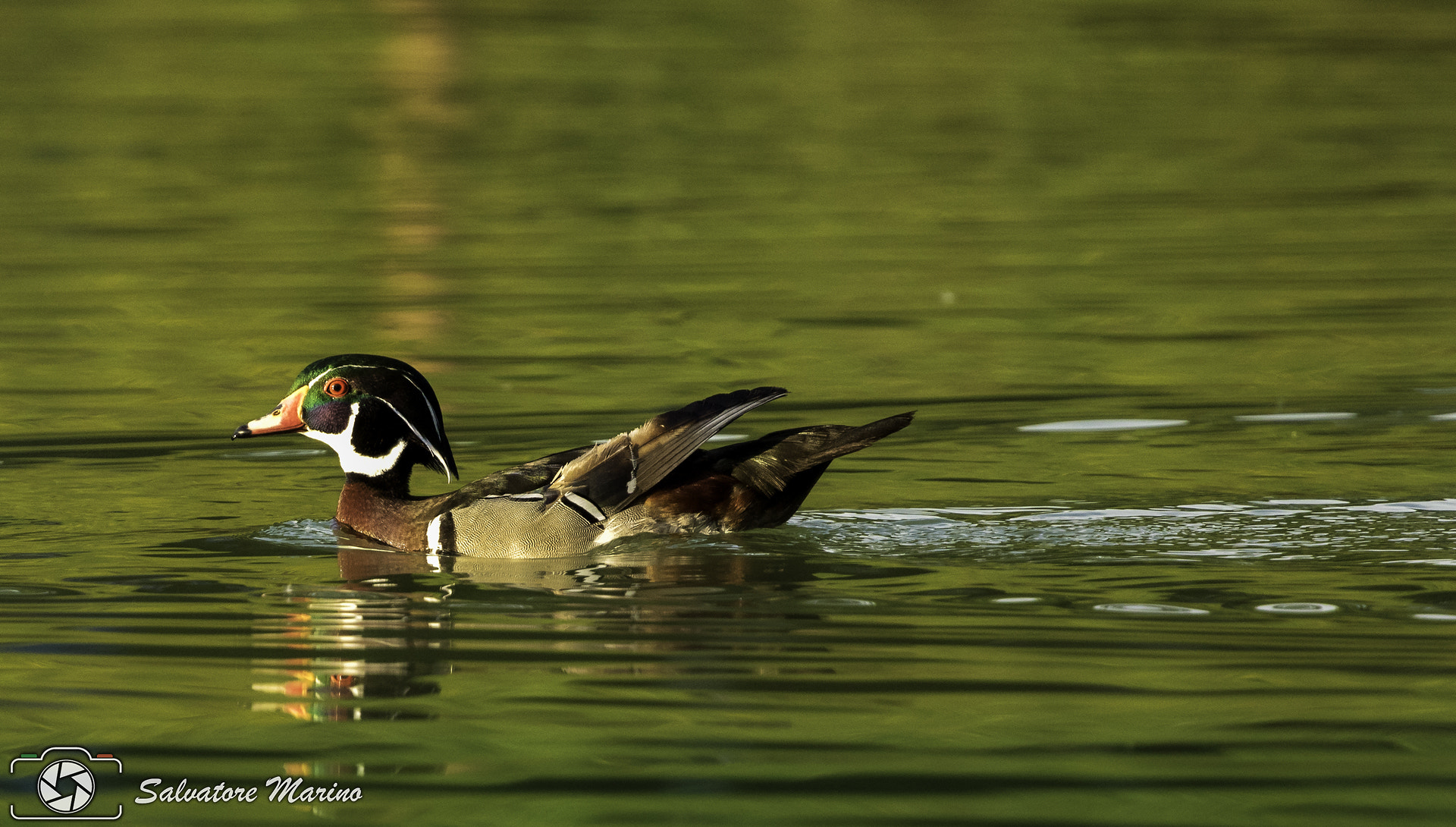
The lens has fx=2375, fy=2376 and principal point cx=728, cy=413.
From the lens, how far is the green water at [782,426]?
649 cm

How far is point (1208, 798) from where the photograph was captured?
235 inches

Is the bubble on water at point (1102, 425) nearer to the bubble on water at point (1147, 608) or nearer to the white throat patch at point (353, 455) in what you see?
the white throat patch at point (353, 455)

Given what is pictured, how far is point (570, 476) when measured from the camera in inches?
369

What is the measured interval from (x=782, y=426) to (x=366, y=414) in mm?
2685

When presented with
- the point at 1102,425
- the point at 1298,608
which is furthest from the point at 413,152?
the point at 1298,608

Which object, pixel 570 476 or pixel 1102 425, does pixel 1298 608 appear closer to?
pixel 570 476

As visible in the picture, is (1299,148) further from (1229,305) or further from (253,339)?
(253,339)

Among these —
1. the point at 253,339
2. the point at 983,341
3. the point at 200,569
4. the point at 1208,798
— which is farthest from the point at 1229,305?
the point at 1208,798

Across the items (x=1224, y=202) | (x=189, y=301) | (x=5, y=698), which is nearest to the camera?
(x=5, y=698)

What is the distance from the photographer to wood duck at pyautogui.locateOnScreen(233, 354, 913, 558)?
9.25m

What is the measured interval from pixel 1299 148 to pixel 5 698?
1895 cm

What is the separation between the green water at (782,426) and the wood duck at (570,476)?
0.14m

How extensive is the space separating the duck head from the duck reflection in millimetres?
418

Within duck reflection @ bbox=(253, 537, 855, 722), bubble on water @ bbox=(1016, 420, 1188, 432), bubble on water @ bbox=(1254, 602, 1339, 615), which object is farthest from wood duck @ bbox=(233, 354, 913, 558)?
bubble on water @ bbox=(1016, 420, 1188, 432)
